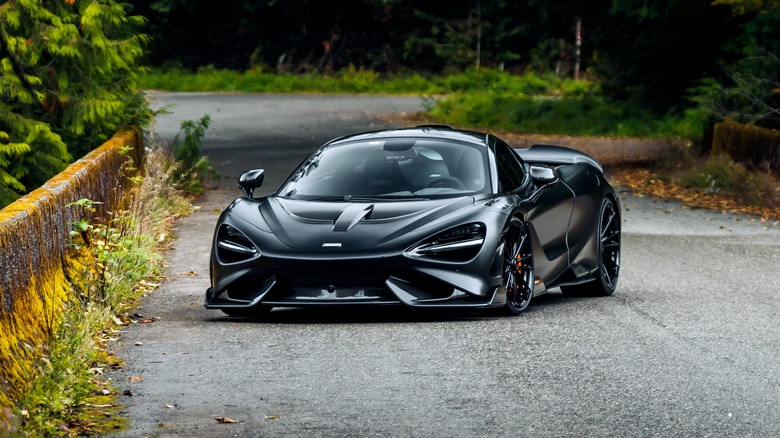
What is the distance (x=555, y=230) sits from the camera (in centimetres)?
1155

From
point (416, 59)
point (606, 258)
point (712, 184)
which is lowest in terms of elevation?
point (416, 59)

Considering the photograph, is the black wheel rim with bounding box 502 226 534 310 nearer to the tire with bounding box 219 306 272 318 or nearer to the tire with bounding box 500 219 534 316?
the tire with bounding box 500 219 534 316

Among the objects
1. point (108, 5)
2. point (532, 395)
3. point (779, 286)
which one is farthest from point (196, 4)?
point (532, 395)

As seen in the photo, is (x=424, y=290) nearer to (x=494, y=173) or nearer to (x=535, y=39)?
(x=494, y=173)

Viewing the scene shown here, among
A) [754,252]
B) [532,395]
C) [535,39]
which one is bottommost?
[535,39]

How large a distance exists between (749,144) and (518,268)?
1385cm

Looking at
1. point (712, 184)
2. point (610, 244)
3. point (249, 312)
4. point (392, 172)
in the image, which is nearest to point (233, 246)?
point (249, 312)

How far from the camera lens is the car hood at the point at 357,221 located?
10.0 metres

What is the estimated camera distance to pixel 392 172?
11.2m

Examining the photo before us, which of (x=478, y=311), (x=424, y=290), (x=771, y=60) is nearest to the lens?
(x=424, y=290)

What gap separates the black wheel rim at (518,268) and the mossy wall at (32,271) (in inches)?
116

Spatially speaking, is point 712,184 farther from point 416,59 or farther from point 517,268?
point 416,59

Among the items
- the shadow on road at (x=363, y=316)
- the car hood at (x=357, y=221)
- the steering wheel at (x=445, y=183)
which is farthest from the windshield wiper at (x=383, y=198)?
the shadow on road at (x=363, y=316)

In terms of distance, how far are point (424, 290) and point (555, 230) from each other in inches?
72.0
